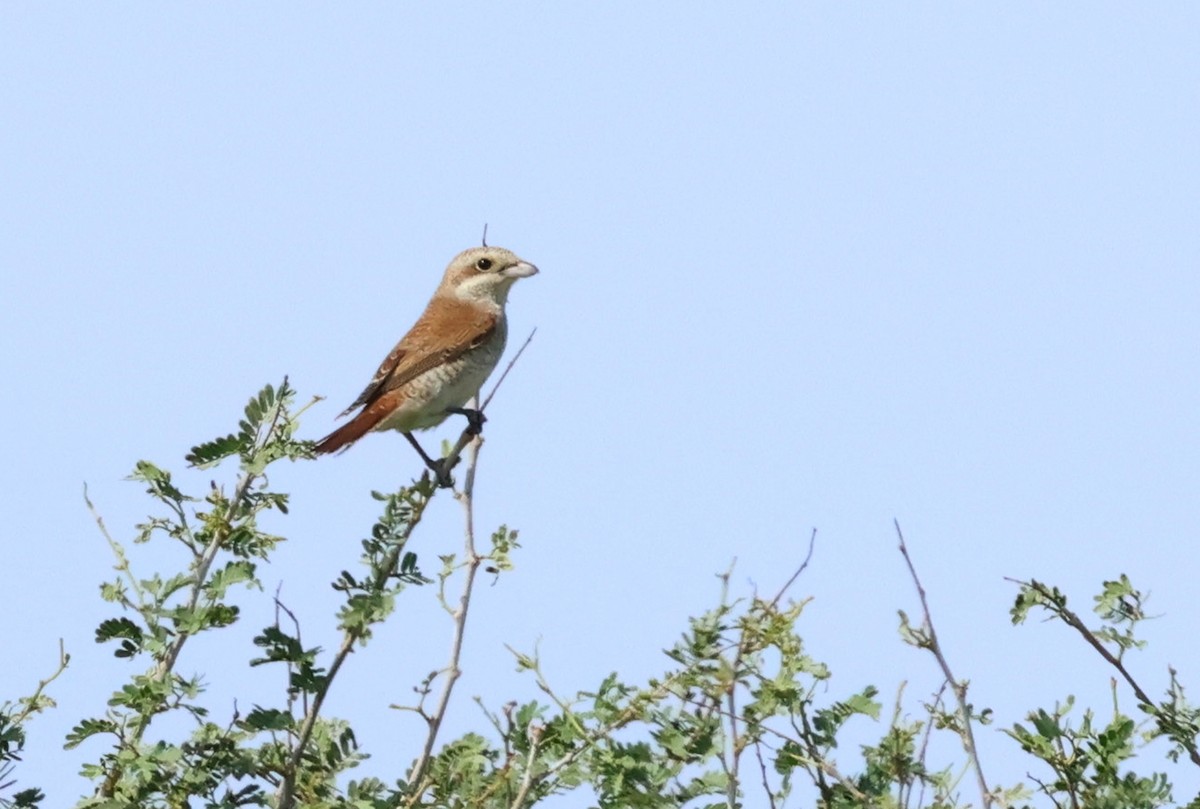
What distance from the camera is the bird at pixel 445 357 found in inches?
253

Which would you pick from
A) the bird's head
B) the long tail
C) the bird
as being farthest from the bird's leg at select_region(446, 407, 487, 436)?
the bird's head

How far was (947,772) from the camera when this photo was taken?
3111 mm

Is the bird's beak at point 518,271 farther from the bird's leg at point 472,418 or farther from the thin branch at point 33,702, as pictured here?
the thin branch at point 33,702

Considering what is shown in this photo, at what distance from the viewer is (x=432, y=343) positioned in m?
6.79

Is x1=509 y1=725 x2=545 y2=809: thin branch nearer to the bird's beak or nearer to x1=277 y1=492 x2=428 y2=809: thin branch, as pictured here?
x1=277 y1=492 x2=428 y2=809: thin branch

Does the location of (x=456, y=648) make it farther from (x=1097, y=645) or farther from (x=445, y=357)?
(x=445, y=357)

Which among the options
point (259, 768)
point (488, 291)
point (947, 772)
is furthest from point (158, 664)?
point (488, 291)

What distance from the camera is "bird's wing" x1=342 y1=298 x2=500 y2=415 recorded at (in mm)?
6535

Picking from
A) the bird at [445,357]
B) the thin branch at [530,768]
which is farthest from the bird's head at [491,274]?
the thin branch at [530,768]

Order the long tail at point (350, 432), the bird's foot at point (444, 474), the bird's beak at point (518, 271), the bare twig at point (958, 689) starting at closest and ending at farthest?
1. the bare twig at point (958, 689)
2. the bird's foot at point (444, 474)
3. the long tail at point (350, 432)
4. the bird's beak at point (518, 271)

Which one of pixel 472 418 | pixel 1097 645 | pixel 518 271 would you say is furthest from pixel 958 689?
pixel 518 271

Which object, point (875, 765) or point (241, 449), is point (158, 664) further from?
point (875, 765)

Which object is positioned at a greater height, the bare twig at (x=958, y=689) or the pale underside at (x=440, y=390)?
the pale underside at (x=440, y=390)

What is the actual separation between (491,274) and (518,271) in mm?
127
